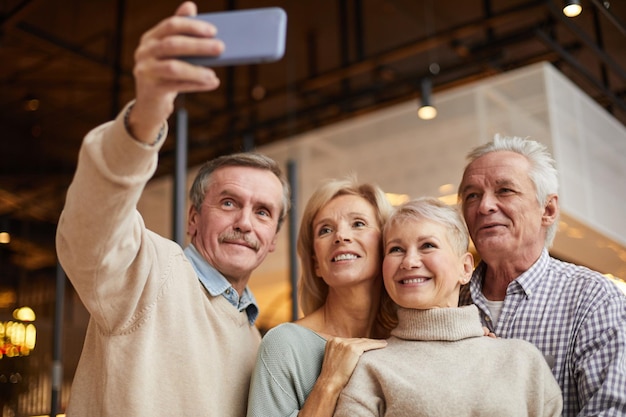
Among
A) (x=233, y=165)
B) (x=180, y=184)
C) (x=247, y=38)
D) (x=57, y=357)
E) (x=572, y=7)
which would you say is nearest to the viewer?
(x=247, y=38)

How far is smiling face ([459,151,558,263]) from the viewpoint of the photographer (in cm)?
216

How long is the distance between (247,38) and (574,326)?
4.25ft

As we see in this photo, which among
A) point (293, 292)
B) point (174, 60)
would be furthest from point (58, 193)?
point (174, 60)

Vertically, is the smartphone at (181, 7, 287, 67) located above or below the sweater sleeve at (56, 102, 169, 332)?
above

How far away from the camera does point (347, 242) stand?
6.84 ft

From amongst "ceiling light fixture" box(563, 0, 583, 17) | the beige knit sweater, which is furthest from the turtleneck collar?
"ceiling light fixture" box(563, 0, 583, 17)

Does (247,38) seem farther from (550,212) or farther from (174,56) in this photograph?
(550,212)

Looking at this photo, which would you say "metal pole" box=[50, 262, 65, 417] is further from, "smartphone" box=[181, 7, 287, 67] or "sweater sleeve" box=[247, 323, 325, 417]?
"smartphone" box=[181, 7, 287, 67]

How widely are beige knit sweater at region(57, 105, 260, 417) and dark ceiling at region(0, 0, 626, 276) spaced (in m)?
3.59

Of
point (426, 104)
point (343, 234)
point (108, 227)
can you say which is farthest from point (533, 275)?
point (426, 104)

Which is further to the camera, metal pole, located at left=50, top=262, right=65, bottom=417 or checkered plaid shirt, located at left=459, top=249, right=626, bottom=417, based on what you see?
metal pole, located at left=50, top=262, right=65, bottom=417

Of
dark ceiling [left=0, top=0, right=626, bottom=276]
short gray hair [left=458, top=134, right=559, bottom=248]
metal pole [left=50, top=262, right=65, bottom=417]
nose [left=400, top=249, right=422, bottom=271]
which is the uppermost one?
dark ceiling [left=0, top=0, right=626, bottom=276]

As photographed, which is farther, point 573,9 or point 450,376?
point 573,9

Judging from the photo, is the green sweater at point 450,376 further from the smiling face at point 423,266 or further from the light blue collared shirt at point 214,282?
the light blue collared shirt at point 214,282
